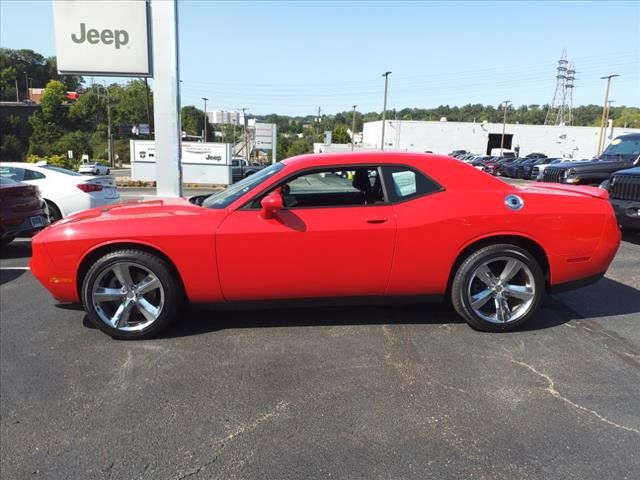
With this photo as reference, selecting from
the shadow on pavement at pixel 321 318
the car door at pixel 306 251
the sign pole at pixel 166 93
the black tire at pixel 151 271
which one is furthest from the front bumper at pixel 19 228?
the car door at pixel 306 251

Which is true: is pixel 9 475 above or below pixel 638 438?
below

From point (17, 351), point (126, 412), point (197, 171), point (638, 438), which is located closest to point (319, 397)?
point (126, 412)

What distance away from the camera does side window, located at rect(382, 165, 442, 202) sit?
3.77m

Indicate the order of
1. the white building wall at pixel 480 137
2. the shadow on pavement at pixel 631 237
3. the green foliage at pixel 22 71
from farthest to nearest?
the green foliage at pixel 22 71
the white building wall at pixel 480 137
the shadow on pavement at pixel 631 237

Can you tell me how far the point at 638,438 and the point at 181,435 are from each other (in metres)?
2.45

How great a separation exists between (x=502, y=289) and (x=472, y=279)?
0.28 metres

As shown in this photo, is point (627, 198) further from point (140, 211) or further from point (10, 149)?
point (10, 149)

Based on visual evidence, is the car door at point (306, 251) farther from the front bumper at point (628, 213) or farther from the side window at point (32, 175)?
the side window at point (32, 175)

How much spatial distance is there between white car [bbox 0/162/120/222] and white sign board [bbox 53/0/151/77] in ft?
11.2

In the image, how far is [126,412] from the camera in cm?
274

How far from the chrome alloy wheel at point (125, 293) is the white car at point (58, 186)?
227 inches

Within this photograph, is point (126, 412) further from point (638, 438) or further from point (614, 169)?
point (614, 169)

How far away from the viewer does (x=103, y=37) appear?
11.0 meters

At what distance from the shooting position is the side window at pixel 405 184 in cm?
377
